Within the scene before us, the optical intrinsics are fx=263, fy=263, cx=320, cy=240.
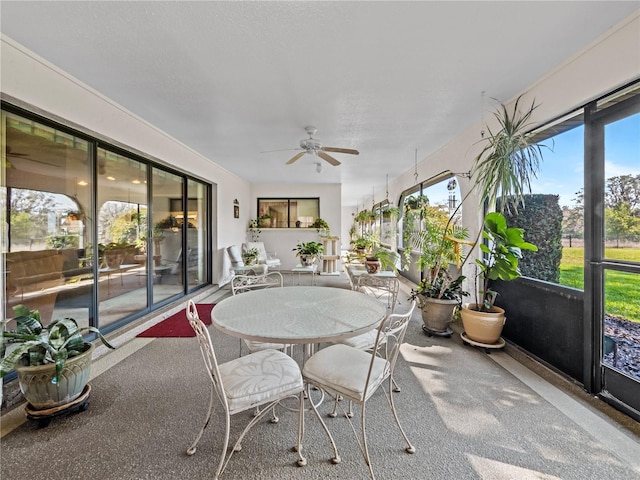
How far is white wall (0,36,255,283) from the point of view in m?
1.94

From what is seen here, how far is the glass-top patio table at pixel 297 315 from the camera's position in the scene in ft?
4.68

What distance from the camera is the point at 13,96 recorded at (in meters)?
1.94

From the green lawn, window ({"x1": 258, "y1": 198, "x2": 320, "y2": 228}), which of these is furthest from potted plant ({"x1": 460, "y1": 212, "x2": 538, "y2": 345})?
window ({"x1": 258, "y1": 198, "x2": 320, "y2": 228})

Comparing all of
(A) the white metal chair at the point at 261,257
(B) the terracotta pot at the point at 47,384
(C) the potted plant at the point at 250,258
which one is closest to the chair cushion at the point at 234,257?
(C) the potted plant at the point at 250,258

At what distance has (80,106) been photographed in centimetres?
245

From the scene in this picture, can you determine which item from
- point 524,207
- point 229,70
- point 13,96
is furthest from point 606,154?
point 13,96

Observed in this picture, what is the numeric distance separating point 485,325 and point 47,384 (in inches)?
143

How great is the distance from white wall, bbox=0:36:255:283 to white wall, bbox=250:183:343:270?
3004 millimetres

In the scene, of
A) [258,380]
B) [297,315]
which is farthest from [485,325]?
[258,380]

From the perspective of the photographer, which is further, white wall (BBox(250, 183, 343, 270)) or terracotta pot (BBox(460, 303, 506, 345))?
white wall (BBox(250, 183, 343, 270))

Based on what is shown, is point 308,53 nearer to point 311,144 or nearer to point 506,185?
point 311,144

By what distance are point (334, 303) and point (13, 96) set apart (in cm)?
282

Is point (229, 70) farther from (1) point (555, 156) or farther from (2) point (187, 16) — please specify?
(1) point (555, 156)

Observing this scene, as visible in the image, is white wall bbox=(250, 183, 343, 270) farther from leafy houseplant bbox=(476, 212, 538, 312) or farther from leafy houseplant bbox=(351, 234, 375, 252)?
leafy houseplant bbox=(476, 212, 538, 312)
